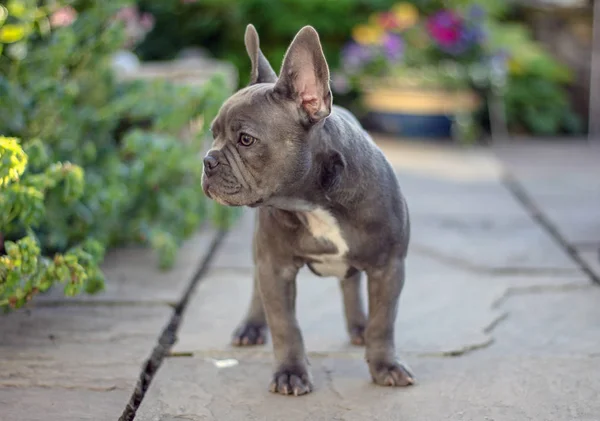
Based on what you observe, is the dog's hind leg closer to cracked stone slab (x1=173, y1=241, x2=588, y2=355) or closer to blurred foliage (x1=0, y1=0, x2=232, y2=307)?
cracked stone slab (x1=173, y1=241, x2=588, y2=355)

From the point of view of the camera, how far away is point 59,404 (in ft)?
10.8

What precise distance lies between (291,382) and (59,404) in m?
0.83

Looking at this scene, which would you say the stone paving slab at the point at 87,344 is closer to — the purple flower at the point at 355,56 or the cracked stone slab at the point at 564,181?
the cracked stone slab at the point at 564,181

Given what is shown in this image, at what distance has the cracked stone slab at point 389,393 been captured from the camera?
3.20 meters

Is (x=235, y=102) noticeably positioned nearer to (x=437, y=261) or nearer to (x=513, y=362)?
(x=513, y=362)

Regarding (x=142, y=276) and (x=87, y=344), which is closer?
(x=87, y=344)

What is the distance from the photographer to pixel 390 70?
998cm

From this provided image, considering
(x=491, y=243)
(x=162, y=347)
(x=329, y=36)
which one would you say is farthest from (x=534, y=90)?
(x=162, y=347)

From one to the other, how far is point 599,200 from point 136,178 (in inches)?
145

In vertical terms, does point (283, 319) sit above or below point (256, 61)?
below

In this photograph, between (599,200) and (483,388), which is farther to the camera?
(599,200)

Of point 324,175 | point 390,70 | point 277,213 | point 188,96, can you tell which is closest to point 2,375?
point 277,213

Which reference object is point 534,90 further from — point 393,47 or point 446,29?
point 393,47

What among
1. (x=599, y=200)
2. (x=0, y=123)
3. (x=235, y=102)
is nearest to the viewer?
(x=235, y=102)
